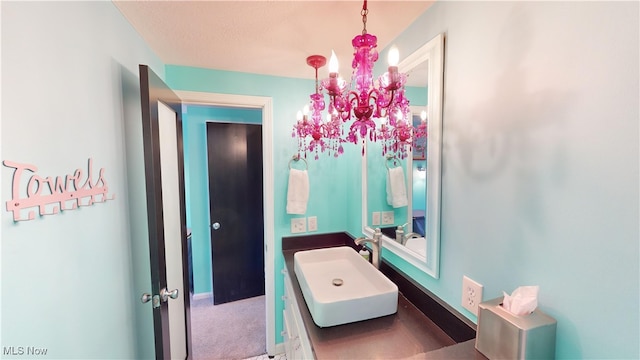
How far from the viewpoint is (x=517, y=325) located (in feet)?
1.97

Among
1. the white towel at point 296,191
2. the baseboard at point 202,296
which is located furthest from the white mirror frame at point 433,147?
the baseboard at point 202,296

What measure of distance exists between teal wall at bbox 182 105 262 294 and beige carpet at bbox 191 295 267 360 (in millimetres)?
391

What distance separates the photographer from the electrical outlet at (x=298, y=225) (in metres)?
1.95

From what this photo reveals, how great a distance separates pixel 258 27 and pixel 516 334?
59.5 inches

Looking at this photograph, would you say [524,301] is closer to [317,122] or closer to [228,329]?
[317,122]

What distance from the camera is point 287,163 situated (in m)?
1.91

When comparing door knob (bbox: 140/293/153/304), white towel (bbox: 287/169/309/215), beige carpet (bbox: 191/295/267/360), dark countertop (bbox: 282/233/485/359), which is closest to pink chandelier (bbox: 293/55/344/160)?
white towel (bbox: 287/169/309/215)

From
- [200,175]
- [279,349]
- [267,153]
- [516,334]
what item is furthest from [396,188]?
[200,175]

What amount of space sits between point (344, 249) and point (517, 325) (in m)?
1.16

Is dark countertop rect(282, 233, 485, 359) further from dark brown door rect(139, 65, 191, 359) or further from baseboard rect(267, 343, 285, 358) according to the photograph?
baseboard rect(267, 343, 285, 358)

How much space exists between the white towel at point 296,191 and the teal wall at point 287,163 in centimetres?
8

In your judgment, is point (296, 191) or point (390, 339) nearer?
point (390, 339)

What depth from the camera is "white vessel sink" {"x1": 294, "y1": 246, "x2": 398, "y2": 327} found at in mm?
1013

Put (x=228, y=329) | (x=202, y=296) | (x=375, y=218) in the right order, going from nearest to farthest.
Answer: (x=375, y=218) → (x=228, y=329) → (x=202, y=296)
